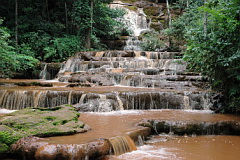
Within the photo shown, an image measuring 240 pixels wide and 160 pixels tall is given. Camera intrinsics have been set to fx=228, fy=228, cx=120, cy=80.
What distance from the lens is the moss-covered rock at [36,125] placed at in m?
4.21

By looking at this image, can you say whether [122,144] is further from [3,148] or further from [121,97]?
[121,97]

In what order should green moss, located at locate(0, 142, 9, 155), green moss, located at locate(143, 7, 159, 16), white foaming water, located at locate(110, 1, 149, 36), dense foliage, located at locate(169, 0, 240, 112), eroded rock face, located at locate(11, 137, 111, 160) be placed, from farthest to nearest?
green moss, located at locate(143, 7, 159, 16) → white foaming water, located at locate(110, 1, 149, 36) → dense foliage, located at locate(169, 0, 240, 112) → green moss, located at locate(0, 142, 9, 155) → eroded rock face, located at locate(11, 137, 111, 160)

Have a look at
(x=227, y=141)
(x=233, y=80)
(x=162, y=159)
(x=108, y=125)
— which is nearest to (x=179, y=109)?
(x=233, y=80)

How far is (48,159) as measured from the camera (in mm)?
3654

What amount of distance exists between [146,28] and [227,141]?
71.9 feet

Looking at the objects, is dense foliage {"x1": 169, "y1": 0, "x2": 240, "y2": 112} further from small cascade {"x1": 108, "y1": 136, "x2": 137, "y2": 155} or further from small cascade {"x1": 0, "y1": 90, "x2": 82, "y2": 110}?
small cascade {"x1": 0, "y1": 90, "x2": 82, "y2": 110}

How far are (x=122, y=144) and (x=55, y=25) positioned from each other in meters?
17.6

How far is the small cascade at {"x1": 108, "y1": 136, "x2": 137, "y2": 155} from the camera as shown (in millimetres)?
4301

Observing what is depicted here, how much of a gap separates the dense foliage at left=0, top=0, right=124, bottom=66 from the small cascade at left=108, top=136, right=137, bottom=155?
528 inches

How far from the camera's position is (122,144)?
14.6 ft

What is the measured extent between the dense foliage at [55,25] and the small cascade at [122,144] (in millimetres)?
13405

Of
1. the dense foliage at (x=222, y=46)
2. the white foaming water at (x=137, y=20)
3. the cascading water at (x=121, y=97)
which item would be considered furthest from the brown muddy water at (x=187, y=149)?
the white foaming water at (x=137, y=20)

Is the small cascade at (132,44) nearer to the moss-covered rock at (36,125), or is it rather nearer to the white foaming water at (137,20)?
the white foaming water at (137,20)

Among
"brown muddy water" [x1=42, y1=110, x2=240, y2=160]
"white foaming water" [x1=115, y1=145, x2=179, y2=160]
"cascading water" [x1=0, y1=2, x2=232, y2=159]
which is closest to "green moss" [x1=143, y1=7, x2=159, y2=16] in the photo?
"cascading water" [x1=0, y1=2, x2=232, y2=159]
